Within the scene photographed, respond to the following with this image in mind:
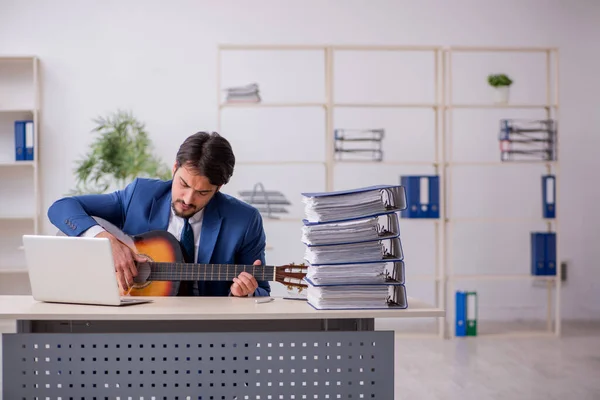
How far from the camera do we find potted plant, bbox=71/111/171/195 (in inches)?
247

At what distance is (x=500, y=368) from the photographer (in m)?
4.95

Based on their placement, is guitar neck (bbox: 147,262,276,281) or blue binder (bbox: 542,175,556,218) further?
blue binder (bbox: 542,175,556,218)

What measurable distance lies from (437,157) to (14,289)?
353cm

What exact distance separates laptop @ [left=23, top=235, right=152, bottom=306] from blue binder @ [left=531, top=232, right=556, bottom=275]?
4287 mm

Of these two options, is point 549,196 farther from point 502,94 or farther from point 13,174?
point 13,174

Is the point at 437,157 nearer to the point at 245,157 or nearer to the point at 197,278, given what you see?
the point at 245,157

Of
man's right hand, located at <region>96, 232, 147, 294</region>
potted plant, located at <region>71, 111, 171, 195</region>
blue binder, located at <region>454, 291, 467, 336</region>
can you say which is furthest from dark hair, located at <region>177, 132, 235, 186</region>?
blue binder, located at <region>454, 291, 467, 336</region>

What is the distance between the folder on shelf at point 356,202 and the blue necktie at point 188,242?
716 mm

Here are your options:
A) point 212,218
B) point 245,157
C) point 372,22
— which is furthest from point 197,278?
point 372,22

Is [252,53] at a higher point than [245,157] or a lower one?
higher

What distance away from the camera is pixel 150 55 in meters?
6.84

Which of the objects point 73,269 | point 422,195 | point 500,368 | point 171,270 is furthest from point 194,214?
point 422,195

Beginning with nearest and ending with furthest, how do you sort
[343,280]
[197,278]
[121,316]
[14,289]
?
1. [121,316]
2. [343,280]
3. [197,278]
4. [14,289]

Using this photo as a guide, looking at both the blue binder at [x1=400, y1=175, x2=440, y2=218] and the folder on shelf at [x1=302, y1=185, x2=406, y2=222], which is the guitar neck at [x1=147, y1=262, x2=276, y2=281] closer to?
the folder on shelf at [x1=302, y1=185, x2=406, y2=222]
